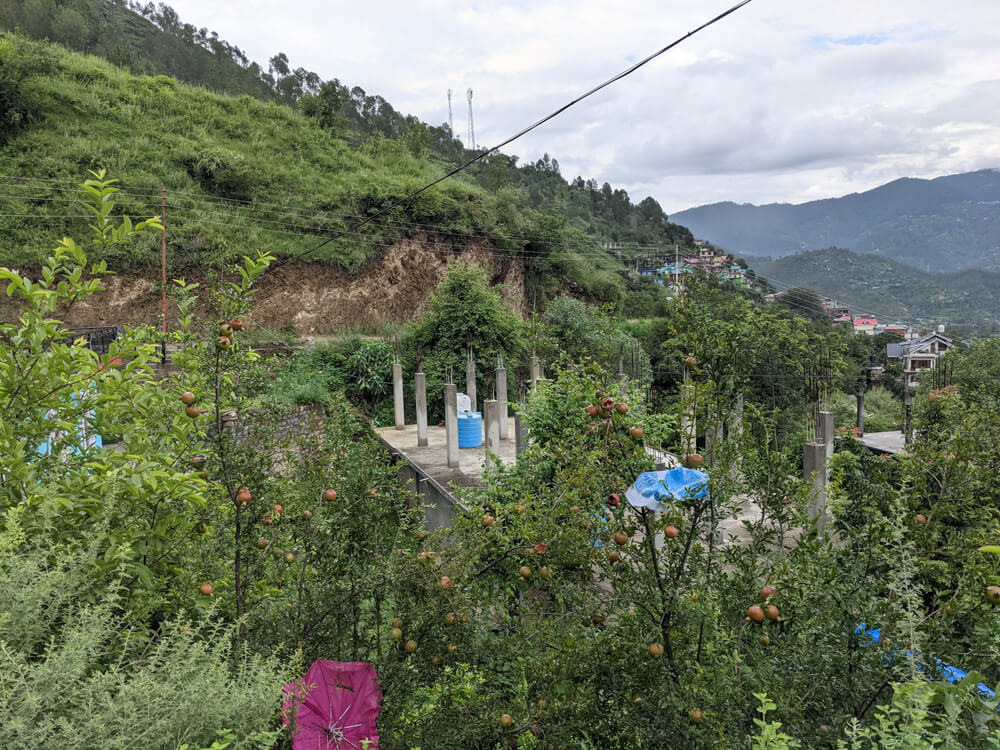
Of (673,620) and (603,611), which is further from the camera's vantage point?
(603,611)

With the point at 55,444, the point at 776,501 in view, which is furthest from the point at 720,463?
the point at 55,444

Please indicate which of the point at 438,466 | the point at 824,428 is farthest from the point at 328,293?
the point at 824,428

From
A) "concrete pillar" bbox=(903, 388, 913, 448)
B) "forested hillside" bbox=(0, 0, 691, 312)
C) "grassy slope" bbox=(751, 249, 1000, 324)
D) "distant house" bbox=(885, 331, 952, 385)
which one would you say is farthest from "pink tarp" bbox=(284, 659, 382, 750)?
"grassy slope" bbox=(751, 249, 1000, 324)

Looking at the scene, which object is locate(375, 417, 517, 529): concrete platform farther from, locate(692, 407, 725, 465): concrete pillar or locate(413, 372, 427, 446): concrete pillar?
locate(692, 407, 725, 465): concrete pillar

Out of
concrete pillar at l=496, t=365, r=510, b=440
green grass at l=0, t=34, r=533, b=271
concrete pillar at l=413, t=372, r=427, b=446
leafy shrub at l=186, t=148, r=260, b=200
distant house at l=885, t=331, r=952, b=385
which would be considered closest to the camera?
concrete pillar at l=496, t=365, r=510, b=440

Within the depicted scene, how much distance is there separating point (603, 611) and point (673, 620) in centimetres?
34

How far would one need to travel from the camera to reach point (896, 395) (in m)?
28.8

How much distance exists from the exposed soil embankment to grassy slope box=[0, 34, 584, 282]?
25.5 inches

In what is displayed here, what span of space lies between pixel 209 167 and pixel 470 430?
14766 mm

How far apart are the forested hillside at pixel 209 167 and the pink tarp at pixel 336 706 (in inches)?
407

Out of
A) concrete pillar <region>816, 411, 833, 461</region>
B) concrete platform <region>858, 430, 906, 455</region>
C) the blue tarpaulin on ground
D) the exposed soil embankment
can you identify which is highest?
the exposed soil embankment

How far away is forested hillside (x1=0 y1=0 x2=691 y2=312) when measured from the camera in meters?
16.2

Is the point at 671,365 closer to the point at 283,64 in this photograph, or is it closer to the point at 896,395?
the point at 896,395

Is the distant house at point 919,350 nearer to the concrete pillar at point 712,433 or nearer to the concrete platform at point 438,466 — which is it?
the concrete platform at point 438,466
